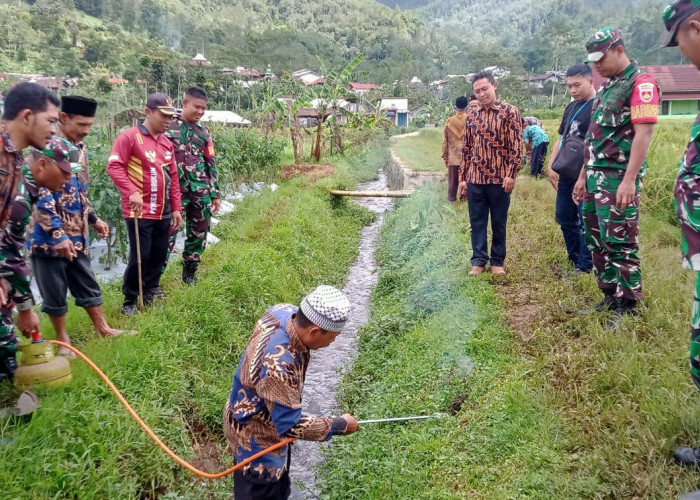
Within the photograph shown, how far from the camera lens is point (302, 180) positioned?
12.7 metres

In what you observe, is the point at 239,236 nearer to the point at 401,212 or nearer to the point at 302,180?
the point at 401,212

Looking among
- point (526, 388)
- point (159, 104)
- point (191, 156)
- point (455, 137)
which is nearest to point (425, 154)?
point (455, 137)

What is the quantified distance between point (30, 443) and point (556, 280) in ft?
14.3

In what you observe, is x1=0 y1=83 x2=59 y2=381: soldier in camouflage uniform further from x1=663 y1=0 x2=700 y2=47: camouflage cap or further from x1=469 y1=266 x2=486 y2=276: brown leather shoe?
x1=469 y1=266 x2=486 y2=276: brown leather shoe

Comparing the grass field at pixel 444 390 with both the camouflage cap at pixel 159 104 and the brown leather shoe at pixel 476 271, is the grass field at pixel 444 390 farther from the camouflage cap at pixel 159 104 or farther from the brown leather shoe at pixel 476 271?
the camouflage cap at pixel 159 104

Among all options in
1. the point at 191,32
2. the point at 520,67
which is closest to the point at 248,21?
the point at 191,32

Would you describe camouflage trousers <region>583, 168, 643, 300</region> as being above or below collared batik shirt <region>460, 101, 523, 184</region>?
below

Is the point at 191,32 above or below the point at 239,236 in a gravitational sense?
above

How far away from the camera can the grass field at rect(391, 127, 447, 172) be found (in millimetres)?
14891

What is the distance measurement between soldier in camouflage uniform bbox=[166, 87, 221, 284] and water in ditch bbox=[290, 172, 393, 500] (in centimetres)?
176

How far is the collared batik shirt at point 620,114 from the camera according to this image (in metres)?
3.41

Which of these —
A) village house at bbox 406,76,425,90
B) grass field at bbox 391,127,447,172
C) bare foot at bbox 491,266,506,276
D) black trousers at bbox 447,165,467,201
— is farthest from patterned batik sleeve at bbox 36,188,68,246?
village house at bbox 406,76,425,90

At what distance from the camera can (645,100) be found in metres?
3.40

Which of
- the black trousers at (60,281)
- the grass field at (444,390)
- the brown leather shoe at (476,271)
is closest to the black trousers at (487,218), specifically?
the brown leather shoe at (476,271)
